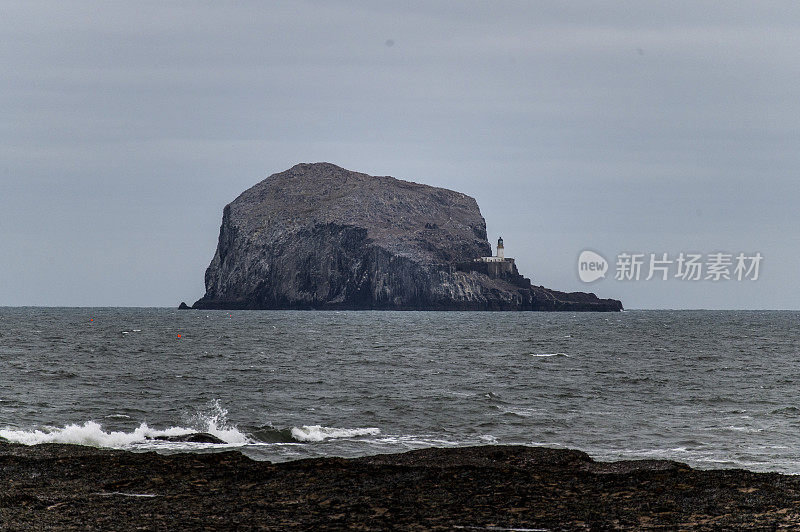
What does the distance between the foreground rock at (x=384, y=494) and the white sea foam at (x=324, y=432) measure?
1035 cm

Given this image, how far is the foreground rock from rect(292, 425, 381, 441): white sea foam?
10349 millimetres

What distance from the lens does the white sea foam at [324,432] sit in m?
28.3

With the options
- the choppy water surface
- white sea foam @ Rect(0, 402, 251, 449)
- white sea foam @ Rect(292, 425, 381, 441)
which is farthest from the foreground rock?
white sea foam @ Rect(292, 425, 381, 441)

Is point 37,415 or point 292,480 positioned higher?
point 292,480

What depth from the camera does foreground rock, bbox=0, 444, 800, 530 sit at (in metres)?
12.5

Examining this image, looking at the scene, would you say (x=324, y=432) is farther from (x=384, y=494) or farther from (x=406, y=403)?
(x=384, y=494)

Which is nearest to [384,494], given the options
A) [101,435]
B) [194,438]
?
[194,438]

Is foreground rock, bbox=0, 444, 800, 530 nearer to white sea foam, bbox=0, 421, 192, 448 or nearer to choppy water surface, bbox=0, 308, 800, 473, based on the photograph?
choppy water surface, bbox=0, 308, 800, 473

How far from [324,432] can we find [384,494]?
50.2ft

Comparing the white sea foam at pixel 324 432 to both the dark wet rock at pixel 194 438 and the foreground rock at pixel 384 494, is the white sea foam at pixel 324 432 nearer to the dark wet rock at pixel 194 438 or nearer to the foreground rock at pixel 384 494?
the dark wet rock at pixel 194 438

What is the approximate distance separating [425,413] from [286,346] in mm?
54069

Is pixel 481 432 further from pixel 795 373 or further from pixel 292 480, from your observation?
pixel 795 373

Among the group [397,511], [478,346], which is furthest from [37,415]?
[478,346]

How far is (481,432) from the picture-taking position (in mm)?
30375
